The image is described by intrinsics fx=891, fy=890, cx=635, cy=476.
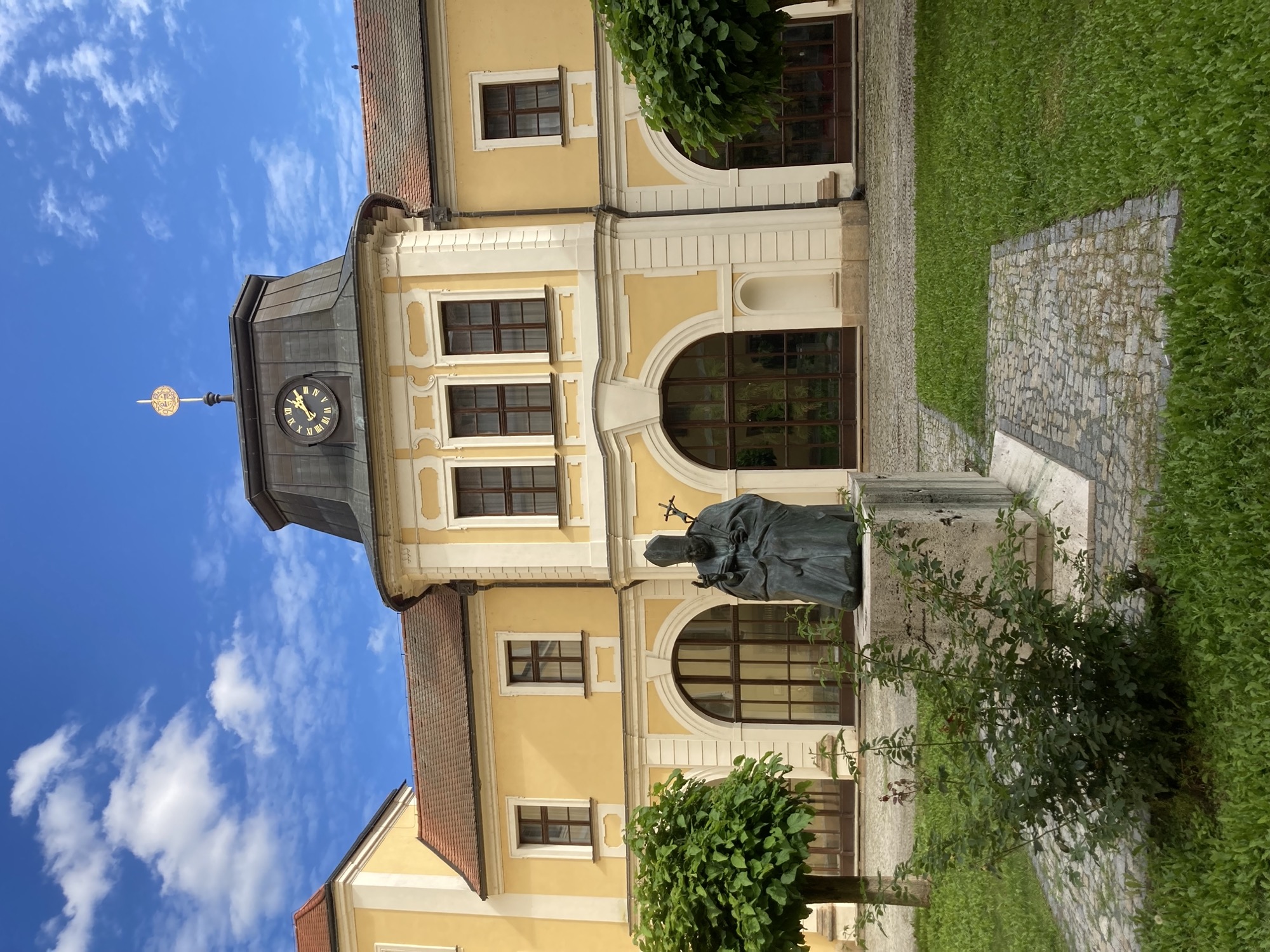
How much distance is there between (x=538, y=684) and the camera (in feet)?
→ 60.4

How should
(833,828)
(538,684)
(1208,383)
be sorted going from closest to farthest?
(1208,383) < (538,684) < (833,828)

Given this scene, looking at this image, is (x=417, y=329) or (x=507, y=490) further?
(x=507, y=490)

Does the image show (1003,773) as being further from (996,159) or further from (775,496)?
(775,496)

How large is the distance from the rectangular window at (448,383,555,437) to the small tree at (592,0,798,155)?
19.4 feet

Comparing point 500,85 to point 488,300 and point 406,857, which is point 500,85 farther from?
point 406,857

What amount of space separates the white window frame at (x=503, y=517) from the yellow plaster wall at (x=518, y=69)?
4.92m

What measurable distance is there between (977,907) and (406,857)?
1319 cm

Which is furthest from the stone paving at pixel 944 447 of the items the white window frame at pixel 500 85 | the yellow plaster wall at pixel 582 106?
the white window frame at pixel 500 85

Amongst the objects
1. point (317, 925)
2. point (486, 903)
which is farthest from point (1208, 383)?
point (317, 925)

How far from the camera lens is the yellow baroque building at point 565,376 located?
16.4m

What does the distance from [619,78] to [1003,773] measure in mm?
14911

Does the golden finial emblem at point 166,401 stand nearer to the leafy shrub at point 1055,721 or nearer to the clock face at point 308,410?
the clock face at point 308,410

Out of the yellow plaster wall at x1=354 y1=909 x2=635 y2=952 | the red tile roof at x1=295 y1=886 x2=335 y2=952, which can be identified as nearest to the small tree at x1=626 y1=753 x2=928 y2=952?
the yellow plaster wall at x1=354 y1=909 x2=635 y2=952

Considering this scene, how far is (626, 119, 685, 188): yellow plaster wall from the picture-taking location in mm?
16953
